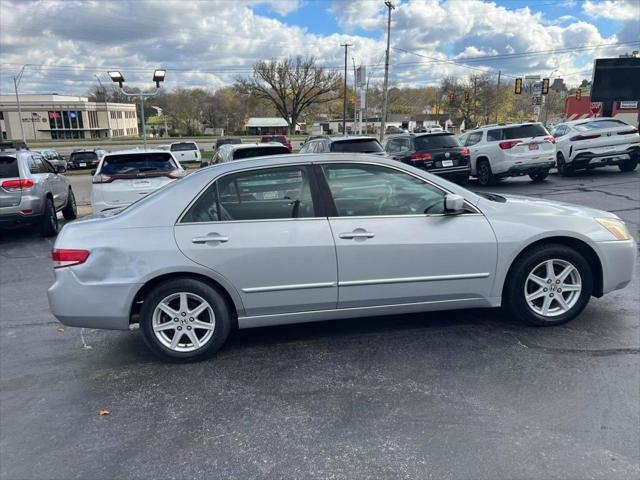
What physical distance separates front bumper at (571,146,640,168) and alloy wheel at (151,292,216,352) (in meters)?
14.0

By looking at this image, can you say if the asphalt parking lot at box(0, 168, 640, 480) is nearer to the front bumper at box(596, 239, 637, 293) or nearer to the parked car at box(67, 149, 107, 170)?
the front bumper at box(596, 239, 637, 293)

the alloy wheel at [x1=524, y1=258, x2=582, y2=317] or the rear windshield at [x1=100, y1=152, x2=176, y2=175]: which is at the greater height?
the rear windshield at [x1=100, y1=152, x2=176, y2=175]

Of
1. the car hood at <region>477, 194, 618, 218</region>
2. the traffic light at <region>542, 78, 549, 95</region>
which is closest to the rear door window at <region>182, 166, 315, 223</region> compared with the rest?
the car hood at <region>477, 194, 618, 218</region>

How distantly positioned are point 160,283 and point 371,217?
172 cm

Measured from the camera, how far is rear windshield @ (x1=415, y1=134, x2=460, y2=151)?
1344 cm

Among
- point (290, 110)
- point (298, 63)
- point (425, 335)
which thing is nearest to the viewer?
point (425, 335)

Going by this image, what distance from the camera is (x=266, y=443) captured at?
9.47ft

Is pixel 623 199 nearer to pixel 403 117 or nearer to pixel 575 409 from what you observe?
pixel 575 409

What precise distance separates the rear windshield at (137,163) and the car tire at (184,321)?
18.5 feet

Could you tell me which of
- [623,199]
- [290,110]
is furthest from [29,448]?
[290,110]

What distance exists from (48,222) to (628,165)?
16202mm

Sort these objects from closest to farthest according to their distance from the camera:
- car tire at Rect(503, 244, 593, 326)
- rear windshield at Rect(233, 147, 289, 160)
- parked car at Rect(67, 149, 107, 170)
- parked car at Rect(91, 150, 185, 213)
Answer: car tire at Rect(503, 244, 593, 326), parked car at Rect(91, 150, 185, 213), rear windshield at Rect(233, 147, 289, 160), parked car at Rect(67, 149, 107, 170)

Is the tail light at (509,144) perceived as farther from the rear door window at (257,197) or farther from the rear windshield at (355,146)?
the rear door window at (257,197)

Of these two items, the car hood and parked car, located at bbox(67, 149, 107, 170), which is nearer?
the car hood
